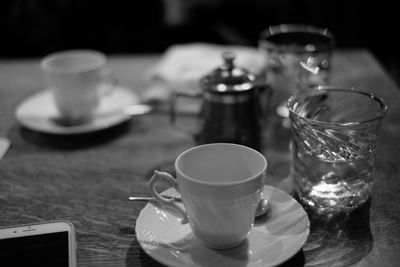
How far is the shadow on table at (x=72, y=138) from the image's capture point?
0.78 meters

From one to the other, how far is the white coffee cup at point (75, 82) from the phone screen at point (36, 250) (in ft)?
1.11

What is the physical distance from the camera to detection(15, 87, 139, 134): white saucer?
2.64 ft

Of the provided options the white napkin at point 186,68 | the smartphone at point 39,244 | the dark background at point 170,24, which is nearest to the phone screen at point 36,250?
the smartphone at point 39,244

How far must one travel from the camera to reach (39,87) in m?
1.04

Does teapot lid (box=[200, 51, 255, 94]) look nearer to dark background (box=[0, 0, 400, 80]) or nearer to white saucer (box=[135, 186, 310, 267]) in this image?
white saucer (box=[135, 186, 310, 267])

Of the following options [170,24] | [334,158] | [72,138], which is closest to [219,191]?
[334,158]

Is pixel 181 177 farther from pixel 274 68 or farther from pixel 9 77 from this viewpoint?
pixel 9 77

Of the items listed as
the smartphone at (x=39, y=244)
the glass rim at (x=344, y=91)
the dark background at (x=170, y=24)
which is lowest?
the dark background at (x=170, y=24)

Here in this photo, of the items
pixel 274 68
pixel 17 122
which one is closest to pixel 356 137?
pixel 274 68

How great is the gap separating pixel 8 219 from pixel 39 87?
515 mm

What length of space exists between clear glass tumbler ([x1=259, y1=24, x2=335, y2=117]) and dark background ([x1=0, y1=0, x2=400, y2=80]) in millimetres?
1056

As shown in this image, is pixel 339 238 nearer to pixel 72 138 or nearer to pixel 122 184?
pixel 122 184

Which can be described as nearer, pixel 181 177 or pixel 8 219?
pixel 181 177

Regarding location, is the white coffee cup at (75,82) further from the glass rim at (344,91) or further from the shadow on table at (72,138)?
the glass rim at (344,91)
